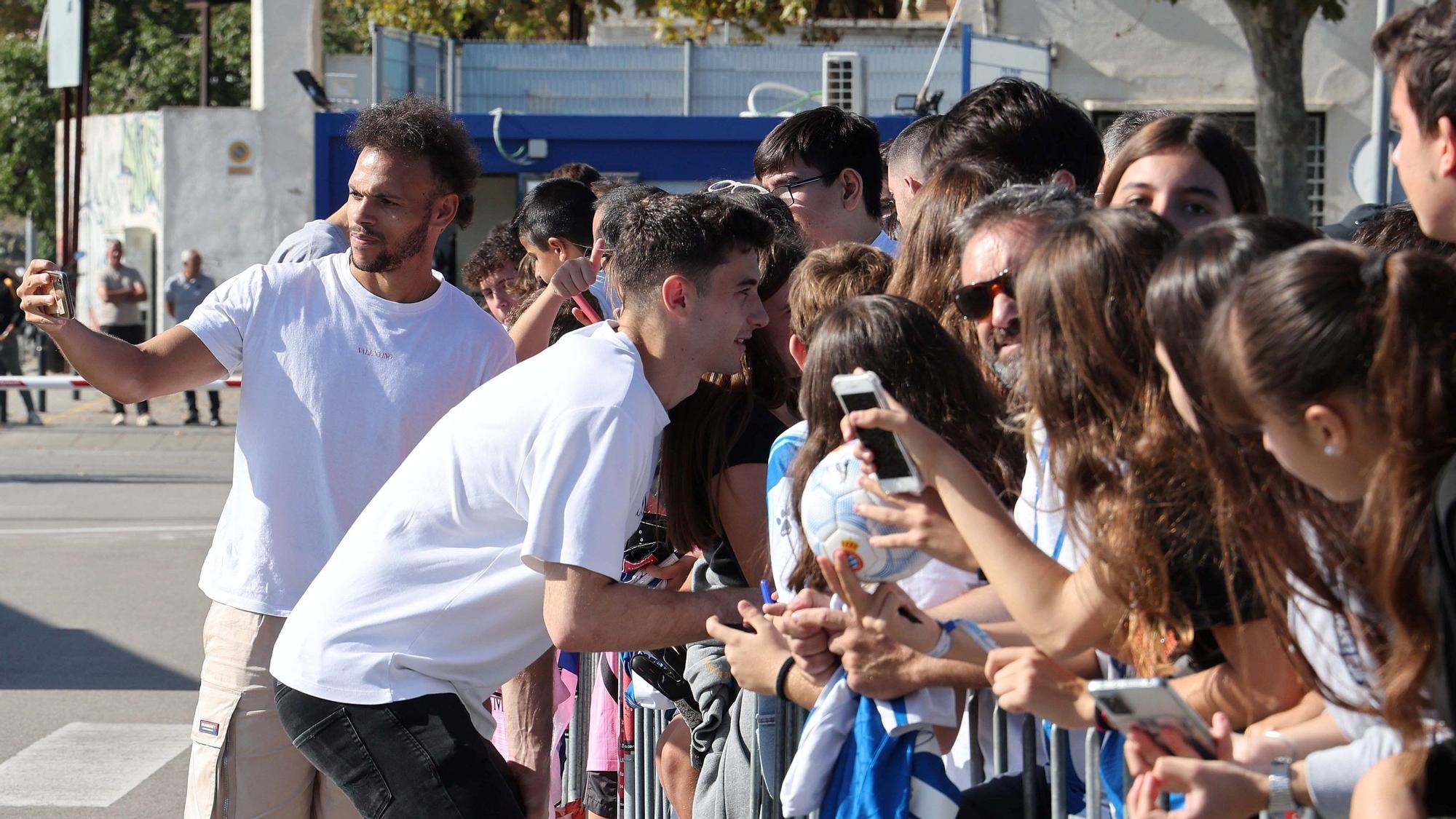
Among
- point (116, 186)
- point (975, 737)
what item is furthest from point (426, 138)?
point (116, 186)

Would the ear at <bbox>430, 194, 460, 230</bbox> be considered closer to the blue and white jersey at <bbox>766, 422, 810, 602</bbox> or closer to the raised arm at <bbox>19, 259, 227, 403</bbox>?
the raised arm at <bbox>19, 259, 227, 403</bbox>

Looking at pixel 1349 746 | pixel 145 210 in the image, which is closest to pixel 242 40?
pixel 145 210

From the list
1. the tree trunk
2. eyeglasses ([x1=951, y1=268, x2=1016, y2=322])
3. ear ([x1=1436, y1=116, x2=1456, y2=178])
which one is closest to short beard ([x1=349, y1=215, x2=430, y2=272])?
eyeglasses ([x1=951, y1=268, x2=1016, y2=322])

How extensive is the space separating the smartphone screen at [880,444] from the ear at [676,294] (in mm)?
876

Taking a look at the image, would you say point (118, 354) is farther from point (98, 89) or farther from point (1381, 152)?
point (98, 89)

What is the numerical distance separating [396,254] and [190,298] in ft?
50.4

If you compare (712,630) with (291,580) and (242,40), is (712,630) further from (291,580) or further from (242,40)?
(242,40)

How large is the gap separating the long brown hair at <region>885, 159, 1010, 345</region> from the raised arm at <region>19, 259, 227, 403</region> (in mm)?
1812

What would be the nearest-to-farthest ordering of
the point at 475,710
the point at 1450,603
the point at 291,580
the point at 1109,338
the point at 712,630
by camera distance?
1. the point at 1450,603
2. the point at 1109,338
3. the point at 712,630
4. the point at 475,710
5. the point at 291,580

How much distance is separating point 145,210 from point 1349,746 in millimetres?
23705

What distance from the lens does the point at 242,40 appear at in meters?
34.4

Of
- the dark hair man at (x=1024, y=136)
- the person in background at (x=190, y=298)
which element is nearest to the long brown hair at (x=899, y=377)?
the dark hair man at (x=1024, y=136)

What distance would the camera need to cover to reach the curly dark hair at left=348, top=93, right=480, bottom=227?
4102 mm

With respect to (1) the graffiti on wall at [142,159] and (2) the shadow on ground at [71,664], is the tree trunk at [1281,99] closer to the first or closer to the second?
(2) the shadow on ground at [71,664]
